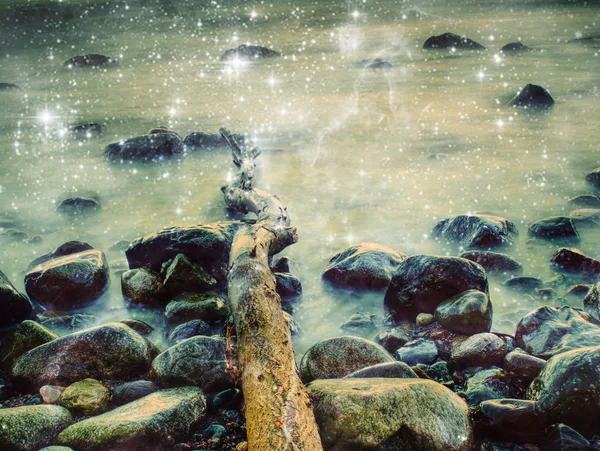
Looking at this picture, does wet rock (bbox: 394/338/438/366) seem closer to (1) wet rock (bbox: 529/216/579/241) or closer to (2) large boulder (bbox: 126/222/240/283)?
(2) large boulder (bbox: 126/222/240/283)

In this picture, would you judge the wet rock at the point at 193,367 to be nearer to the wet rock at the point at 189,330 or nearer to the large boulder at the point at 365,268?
the wet rock at the point at 189,330

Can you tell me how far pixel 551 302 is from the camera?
447 centimetres

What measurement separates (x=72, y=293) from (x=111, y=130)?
8.14 m

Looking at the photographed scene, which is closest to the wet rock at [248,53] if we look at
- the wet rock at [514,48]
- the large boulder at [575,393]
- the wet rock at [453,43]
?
the wet rock at [453,43]

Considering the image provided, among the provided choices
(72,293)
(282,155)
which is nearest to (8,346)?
(72,293)

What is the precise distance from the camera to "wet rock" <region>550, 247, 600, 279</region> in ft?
15.8

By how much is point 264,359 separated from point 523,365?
1673 millimetres

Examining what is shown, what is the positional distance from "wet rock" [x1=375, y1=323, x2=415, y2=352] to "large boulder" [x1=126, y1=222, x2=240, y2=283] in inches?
68.5

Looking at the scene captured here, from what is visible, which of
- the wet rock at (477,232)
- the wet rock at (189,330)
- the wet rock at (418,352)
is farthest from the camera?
the wet rock at (477,232)

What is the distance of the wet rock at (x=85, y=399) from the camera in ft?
10.1

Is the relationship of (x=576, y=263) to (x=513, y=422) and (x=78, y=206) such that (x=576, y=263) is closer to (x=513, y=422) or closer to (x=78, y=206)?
(x=513, y=422)

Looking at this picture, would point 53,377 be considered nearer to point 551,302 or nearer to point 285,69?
point 551,302

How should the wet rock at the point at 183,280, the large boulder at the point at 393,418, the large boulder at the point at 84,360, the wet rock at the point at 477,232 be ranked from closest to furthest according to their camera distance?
1. the large boulder at the point at 393,418
2. the large boulder at the point at 84,360
3. the wet rock at the point at 183,280
4. the wet rock at the point at 477,232

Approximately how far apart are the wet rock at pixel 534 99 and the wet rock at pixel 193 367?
1112 centimetres
